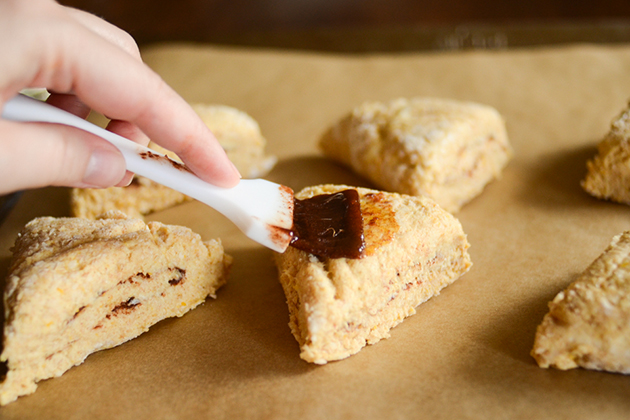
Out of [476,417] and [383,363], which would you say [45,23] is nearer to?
[383,363]

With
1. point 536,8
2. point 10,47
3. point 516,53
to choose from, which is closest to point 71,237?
point 10,47

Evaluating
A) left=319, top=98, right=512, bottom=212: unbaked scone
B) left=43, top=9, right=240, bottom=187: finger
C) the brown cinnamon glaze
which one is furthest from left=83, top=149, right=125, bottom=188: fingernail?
left=319, top=98, right=512, bottom=212: unbaked scone

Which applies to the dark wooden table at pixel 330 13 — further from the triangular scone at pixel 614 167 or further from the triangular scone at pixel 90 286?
the triangular scone at pixel 90 286

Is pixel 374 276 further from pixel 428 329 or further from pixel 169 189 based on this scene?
pixel 169 189

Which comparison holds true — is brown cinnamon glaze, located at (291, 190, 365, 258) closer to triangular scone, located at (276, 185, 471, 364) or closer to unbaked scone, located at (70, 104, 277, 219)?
triangular scone, located at (276, 185, 471, 364)

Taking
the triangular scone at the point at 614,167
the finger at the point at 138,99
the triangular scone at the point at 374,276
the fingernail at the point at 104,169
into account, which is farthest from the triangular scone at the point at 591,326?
the fingernail at the point at 104,169

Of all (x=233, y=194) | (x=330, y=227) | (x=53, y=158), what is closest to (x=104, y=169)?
(x=53, y=158)
